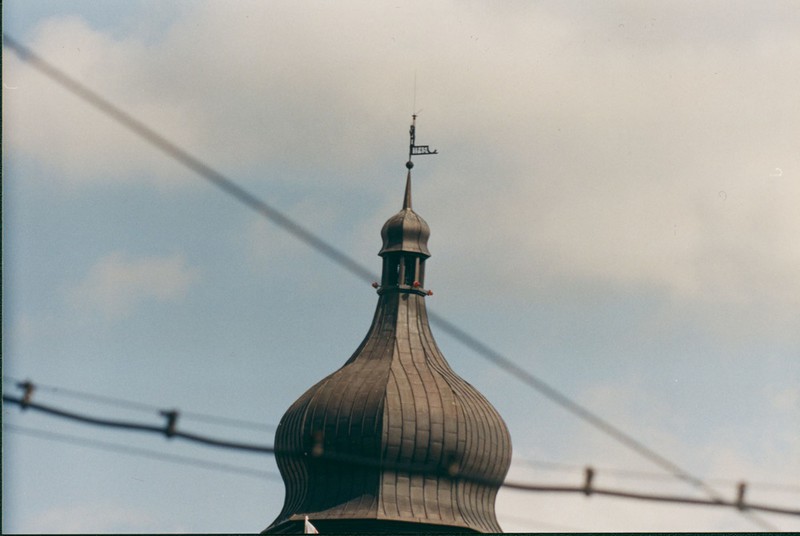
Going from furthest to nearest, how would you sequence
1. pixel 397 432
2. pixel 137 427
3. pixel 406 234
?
1. pixel 406 234
2. pixel 397 432
3. pixel 137 427

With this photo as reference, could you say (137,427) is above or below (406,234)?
below

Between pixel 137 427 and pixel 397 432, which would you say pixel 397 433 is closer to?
pixel 397 432

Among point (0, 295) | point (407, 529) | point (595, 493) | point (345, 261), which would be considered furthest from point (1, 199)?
point (407, 529)

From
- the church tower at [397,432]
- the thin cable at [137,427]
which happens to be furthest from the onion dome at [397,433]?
the thin cable at [137,427]

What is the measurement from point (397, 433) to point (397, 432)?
0.09 feet

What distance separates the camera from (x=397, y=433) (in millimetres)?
67375

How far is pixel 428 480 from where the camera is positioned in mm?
66188

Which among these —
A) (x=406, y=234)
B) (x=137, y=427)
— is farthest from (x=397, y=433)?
(x=137, y=427)

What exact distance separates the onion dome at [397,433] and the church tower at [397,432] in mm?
29

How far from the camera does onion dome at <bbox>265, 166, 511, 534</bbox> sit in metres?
65.6

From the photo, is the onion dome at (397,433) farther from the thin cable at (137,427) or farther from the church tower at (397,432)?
the thin cable at (137,427)

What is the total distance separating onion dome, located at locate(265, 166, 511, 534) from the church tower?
29 mm

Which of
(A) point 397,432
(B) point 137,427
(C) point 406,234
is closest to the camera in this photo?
(B) point 137,427

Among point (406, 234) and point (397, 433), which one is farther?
point (406, 234)
